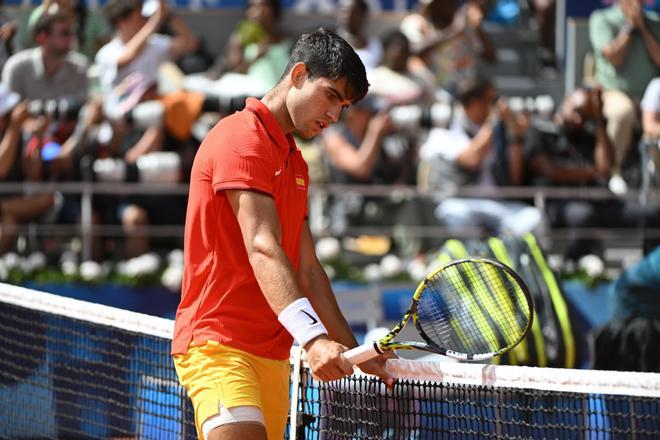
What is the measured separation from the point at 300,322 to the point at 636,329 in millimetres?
4852

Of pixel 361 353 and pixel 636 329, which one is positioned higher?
pixel 361 353

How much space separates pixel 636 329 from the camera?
24.9 feet

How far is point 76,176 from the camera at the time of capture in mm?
8648

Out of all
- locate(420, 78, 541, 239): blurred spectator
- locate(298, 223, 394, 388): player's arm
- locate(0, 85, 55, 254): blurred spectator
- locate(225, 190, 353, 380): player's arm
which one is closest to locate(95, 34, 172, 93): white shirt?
locate(0, 85, 55, 254): blurred spectator

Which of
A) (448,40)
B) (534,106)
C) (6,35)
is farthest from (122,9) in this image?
(534,106)

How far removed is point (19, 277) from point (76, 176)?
3.12ft

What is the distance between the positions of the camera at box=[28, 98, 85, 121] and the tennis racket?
5.74m

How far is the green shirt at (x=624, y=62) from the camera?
384 inches

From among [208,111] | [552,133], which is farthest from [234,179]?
[552,133]

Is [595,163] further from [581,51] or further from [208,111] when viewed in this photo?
[208,111]

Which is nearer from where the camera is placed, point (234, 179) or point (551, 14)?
point (234, 179)

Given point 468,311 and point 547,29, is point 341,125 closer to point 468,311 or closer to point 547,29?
point 547,29

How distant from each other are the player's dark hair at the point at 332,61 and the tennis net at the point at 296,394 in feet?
2.78

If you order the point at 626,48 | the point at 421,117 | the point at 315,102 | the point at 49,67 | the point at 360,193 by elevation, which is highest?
the point at 315,102
